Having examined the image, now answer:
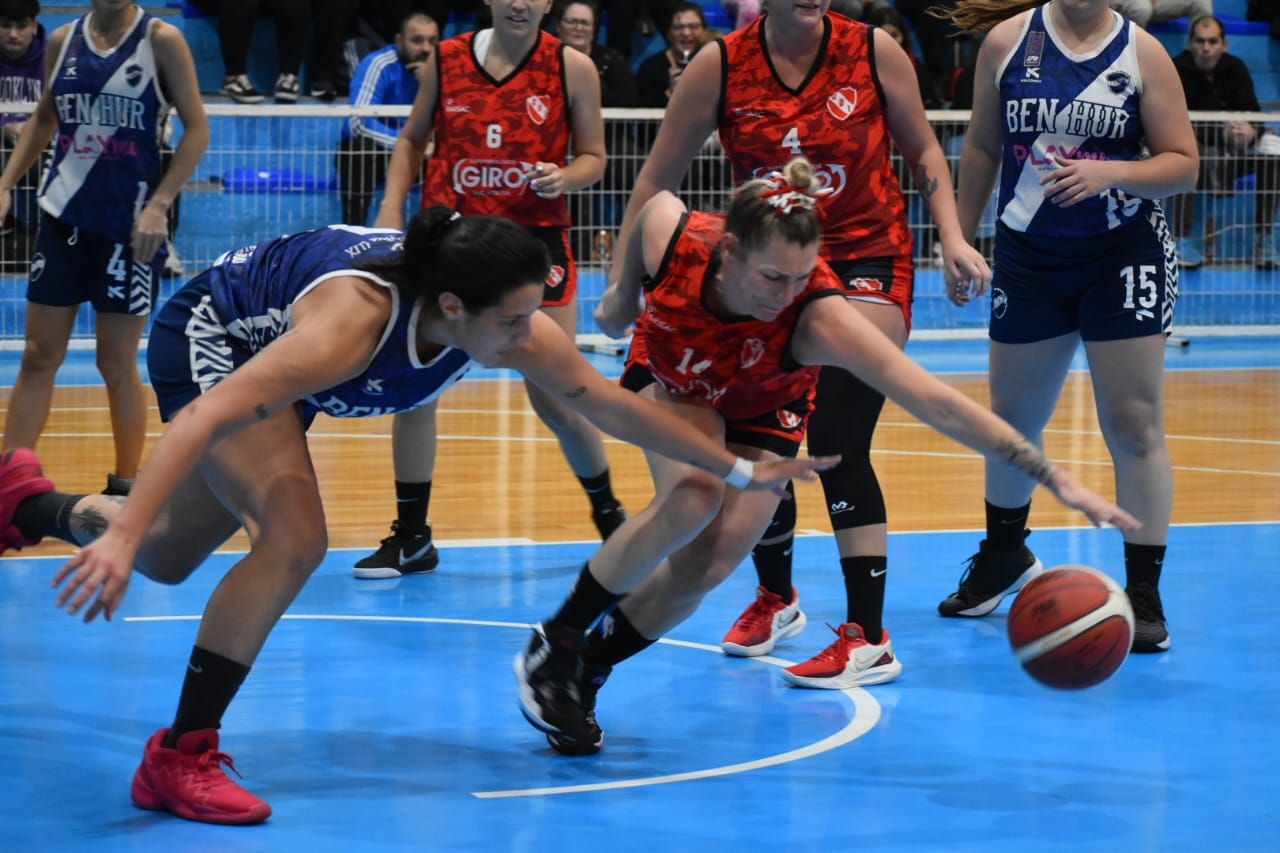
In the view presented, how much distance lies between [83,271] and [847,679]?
3749mm

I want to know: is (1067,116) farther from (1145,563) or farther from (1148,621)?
(1148,621)

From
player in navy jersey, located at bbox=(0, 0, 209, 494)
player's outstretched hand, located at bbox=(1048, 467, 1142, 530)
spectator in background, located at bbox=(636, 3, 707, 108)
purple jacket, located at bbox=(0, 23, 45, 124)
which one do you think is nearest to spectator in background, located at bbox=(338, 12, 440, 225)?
spectator in background, located at bbox=(636, 3, 707, 108)

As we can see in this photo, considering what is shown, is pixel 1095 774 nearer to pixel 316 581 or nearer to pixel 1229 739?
pixel 1229 739

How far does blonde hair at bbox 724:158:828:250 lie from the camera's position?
13.0 ft

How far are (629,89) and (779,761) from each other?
31.9 feet

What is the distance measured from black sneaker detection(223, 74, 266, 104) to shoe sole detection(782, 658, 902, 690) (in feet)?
31.6

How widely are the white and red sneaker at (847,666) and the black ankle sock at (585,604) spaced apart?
2.64 feet

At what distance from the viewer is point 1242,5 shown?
58.1 feet

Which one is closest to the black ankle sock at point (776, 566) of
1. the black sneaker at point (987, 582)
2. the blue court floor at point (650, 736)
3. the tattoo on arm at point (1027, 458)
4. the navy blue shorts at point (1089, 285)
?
the blue court floor at point (650, 736)

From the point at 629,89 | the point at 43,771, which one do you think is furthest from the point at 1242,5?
the point at 43,771

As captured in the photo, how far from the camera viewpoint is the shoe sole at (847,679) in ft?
16.2

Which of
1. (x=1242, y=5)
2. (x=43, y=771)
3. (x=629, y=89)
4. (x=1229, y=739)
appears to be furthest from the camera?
(x=1242, y=5)

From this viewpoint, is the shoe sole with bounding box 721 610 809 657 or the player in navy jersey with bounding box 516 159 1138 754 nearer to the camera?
the player in navy jersey with bounding box 516 159 1138 754

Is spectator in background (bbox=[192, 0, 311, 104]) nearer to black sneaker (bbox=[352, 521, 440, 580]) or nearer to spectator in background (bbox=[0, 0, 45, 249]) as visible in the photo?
spectator in background (bbox=[0, 0, 45, 249])
